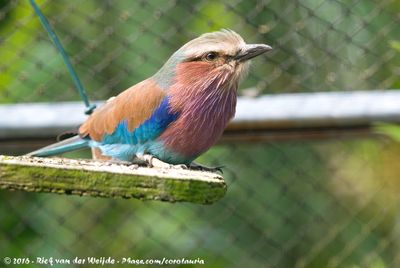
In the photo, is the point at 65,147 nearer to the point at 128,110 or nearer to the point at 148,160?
the point at 128,110

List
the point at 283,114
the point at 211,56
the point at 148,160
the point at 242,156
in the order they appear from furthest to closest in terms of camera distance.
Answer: the point at 242,156, the point at 283,114, the point at 211,56, the point at 148,160

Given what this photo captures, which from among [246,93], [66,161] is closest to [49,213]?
[246,93]

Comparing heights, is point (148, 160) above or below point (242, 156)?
above

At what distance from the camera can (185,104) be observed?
279 centimetres

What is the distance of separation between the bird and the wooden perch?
2.07 feet

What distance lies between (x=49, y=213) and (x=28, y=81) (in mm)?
593

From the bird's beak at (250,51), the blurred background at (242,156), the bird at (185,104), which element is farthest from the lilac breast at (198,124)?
the blurred background at (242,156)

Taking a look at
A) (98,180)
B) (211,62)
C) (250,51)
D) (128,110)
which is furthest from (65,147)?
(98,180)

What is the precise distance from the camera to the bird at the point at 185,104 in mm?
2742

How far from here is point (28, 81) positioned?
14.1 ft

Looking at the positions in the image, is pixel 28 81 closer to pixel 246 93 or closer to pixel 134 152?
pixel 246 93

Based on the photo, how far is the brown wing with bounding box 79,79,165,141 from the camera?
2.81 meters

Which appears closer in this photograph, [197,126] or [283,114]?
[197,126]

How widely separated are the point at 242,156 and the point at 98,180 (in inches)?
91.9
